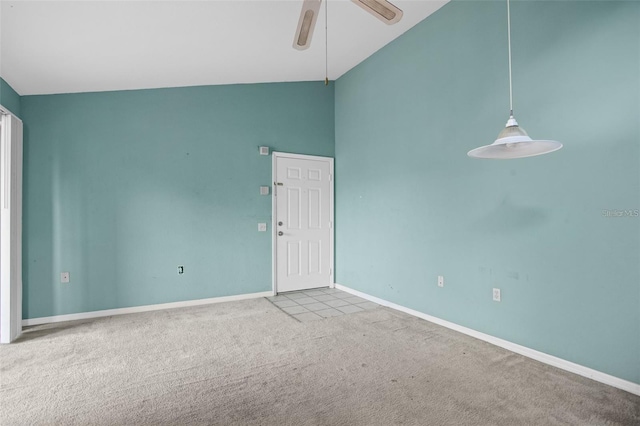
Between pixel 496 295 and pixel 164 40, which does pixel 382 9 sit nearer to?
pixel 164 40

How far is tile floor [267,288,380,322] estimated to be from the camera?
12.6 ft

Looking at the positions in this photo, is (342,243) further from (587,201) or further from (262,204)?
(587,201)

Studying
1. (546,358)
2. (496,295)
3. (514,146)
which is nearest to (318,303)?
(496,295)

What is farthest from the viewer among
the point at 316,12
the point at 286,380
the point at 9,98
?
the point at 9,98

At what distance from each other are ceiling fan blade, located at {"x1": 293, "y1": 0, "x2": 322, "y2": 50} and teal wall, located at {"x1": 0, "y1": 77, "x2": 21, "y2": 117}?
304 centimetres

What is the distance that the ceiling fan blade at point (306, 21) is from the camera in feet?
6.17

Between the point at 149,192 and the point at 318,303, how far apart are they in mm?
2533

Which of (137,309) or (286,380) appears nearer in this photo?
(286,380)

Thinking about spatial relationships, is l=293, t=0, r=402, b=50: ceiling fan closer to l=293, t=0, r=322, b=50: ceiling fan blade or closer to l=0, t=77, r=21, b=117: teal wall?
l=293, t=0, r=322, b=50: ceiling fan blade

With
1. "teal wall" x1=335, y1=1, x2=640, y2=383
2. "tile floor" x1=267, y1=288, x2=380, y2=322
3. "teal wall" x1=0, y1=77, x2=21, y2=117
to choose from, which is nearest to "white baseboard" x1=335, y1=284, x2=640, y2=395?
"teal wall" x1=335, y1=1, x2=640, y2=383

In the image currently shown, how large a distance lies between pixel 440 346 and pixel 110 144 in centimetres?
415

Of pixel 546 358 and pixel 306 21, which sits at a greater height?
pixel 306 21

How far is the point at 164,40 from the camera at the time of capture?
3.00m

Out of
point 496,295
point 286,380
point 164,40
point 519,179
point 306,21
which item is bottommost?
point 286,380
